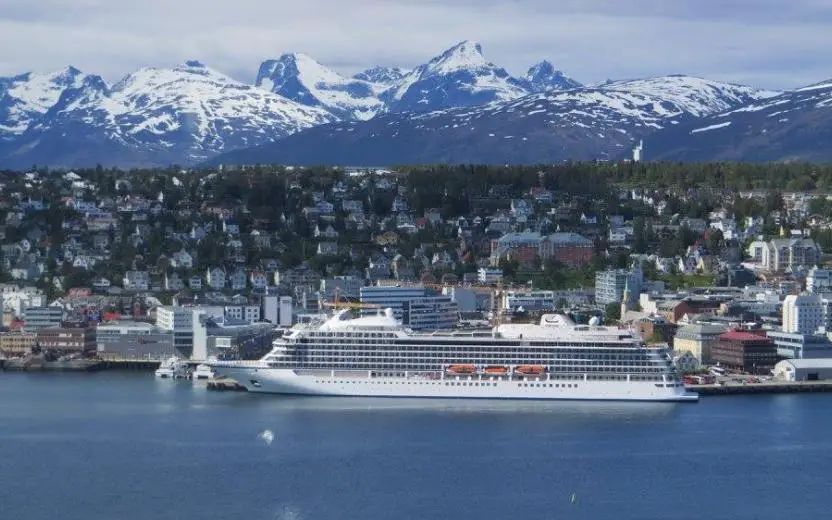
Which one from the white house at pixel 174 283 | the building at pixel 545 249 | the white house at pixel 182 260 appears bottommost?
the white house at pixel 174 283

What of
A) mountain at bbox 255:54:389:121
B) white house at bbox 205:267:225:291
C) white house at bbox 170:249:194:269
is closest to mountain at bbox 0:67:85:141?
mountain at bbox 255:54:389:121

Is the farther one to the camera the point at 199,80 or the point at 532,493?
the point at 199,80

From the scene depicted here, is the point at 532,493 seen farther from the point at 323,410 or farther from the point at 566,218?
the point at 566,218

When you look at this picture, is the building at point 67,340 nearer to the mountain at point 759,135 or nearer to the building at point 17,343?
the building at point 17,343

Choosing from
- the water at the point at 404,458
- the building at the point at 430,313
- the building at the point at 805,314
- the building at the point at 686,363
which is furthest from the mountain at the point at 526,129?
the water at the point at 404,458

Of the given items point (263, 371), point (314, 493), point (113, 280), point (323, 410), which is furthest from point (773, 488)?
point (113, 280)

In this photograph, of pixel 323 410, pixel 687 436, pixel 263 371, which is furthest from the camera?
pixel 263 371

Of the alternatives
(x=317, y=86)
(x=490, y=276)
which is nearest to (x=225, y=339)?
(x=490, y=276)
